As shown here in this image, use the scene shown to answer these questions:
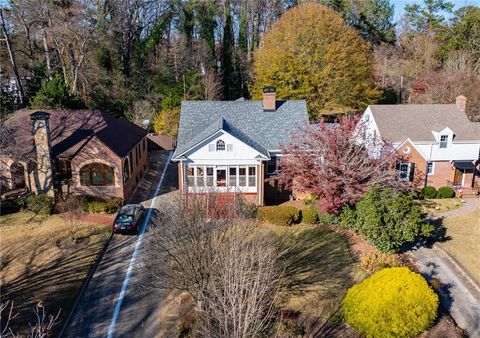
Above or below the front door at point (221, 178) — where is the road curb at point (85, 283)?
below

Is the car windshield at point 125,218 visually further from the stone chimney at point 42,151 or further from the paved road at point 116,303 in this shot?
the stone chimney at point 42,151

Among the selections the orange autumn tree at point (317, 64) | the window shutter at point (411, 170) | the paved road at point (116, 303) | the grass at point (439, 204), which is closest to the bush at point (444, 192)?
the grass at point (439, 204)

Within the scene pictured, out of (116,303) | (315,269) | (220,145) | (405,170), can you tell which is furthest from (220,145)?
(405,170)

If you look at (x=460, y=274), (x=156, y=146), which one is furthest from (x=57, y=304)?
(x=156, y=146)

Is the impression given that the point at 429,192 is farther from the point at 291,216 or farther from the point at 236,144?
the point at 236,144

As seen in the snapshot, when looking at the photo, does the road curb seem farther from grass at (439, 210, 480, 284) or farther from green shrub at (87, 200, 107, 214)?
grass at (439, 210, 480, 284)

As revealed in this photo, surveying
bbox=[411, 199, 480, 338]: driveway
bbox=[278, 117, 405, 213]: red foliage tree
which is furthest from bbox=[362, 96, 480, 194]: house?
bbox=[411, 199, 480, 338]: driveway
